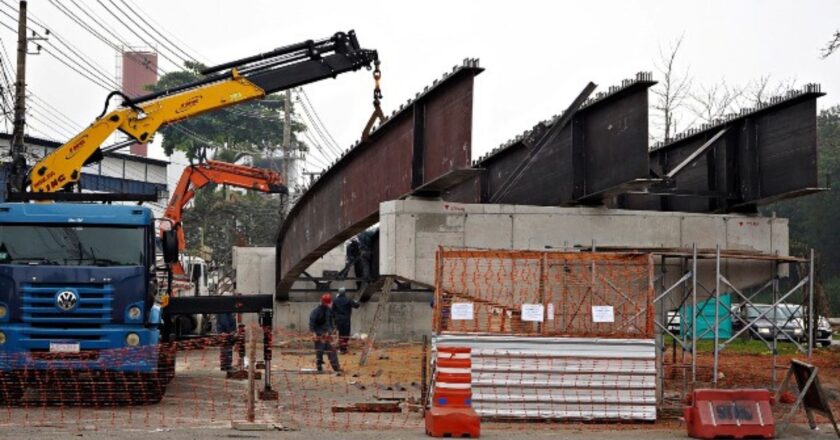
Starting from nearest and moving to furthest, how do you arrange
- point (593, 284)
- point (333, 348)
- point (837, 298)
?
point (593, 284)
point (333, 348)
point (837, 298)

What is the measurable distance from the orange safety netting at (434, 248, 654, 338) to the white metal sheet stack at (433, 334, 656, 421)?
0.23 meters

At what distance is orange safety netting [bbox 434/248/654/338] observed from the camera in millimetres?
17828

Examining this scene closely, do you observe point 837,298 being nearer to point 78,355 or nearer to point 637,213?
point 637,213

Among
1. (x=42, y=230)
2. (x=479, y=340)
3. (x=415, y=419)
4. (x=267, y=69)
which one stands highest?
(x=267, y=69)

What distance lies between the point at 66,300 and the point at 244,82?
9632mm

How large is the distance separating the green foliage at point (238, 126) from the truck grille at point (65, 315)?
73861 millimetres

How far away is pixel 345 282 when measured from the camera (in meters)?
41.9

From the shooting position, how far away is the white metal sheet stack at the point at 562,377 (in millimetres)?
17531

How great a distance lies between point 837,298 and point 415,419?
5803cm

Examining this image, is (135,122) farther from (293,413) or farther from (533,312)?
(533,312)

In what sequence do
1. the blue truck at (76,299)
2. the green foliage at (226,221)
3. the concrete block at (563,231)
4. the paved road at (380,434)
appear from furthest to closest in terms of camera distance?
the green foliage at (226,221) < the concrete block at (563,231) < the blue truck at (76,299) < the paved road at (380,434)

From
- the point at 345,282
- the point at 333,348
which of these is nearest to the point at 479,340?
the point at 333,348

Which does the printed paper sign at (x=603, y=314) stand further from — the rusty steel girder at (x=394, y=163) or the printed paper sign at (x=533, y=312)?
the rusty steel girder at (x=394, y=163)

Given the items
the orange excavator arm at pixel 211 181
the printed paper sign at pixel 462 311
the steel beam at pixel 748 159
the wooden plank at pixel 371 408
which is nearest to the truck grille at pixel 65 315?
the wooden plank at pixel 371 408
